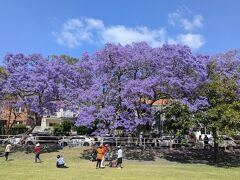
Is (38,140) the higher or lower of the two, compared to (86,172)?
higher

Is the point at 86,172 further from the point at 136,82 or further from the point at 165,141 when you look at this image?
the point at 165,141

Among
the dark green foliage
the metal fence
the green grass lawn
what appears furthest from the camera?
the dark green foliage

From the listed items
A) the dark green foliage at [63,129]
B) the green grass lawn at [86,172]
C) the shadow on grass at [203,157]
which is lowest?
the green grass lawn at [86,172]

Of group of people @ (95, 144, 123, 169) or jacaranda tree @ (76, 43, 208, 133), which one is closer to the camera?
group of people @ (95, 144, 123, 169)

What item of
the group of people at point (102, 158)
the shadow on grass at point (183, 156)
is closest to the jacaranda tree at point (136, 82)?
the shadow on grass at point (183, 156)

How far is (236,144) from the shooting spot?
154 ft

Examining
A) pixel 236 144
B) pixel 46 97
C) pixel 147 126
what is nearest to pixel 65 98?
pixel 46 97

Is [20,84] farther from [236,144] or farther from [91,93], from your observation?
[236,144]

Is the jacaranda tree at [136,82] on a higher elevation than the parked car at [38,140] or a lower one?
higher

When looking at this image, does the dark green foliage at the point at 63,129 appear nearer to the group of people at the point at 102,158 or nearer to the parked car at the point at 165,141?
the parked car at the point at 165,141

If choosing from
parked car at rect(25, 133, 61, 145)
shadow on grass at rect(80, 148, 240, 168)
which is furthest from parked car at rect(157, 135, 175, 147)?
parked car at rect(25, 133, 61, 145)

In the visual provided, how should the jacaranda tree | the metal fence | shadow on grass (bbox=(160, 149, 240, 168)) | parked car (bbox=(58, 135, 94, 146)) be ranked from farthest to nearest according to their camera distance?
parked car (bbox=(58, 135, 94, 146))
the metal fence
shadow on grass (bbox=(160, 149, 240, 168))
the jacaranda tree

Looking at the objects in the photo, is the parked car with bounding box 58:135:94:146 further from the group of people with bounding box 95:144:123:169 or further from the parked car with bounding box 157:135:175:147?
the group of people with bounding box 95:144:123:169

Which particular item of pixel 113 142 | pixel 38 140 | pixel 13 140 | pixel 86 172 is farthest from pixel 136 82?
pixel 13 140
